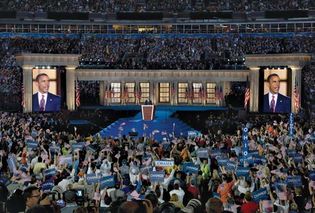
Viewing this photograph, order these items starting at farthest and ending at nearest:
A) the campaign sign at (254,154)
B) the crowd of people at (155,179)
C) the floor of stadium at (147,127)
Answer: the floor of stadium at (147,127)
the campaign sign at (254,154)
the crowd of people at (155,179)

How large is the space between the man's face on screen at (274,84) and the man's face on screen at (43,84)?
53.6 feet

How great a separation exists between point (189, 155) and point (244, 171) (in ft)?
12.0

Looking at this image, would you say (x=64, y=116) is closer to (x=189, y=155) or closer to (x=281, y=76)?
(x=281, y=76)

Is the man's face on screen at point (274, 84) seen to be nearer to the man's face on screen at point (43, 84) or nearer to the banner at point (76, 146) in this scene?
the man's face on screen at point (43, 84)

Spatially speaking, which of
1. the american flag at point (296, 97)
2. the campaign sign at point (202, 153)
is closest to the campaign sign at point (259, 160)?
the campaign sign at point (202, 153)

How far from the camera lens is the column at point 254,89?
46.6 meters

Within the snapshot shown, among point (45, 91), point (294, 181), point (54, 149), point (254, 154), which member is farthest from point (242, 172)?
point (45, 91)

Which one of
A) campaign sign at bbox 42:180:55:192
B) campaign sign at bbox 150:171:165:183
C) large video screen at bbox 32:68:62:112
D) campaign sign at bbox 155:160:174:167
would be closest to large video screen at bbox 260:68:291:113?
large video screen at bbox 32:68:62:112

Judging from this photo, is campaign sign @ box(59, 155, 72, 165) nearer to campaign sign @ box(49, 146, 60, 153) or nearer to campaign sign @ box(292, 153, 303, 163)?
campaign sign @ box(49, 146, 60, 153)

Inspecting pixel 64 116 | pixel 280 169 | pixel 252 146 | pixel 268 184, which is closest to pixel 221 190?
pixel 268 184

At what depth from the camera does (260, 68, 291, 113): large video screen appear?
145 feet

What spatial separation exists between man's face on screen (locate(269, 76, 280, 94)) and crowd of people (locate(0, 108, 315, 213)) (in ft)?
71.8

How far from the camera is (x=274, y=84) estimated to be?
45.2 metres

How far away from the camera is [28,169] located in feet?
56.2
